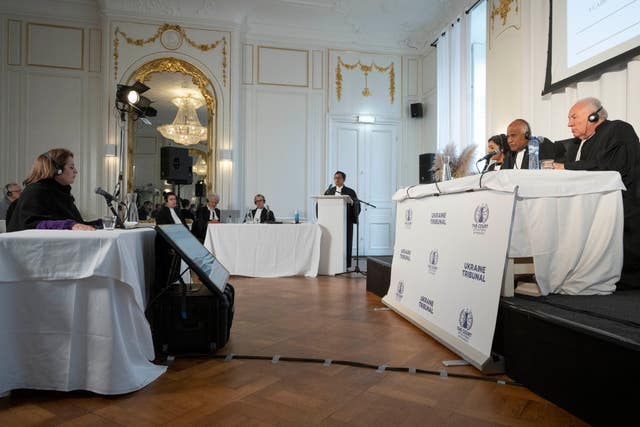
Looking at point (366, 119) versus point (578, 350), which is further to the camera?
point (366, 119)

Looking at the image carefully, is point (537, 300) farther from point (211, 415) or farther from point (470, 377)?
point (211, 415)

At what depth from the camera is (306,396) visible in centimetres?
163

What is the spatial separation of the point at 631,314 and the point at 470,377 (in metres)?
0.68

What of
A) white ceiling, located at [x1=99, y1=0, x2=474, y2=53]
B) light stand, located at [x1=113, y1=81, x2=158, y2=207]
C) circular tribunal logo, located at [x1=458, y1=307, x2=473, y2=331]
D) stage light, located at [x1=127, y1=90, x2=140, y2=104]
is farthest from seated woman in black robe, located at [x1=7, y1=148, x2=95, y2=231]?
white ceiling, located at [x1=99, y1=0, x2=474, y2=53]


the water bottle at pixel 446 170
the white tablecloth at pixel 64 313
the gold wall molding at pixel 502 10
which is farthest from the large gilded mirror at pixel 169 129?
the white tablecloth at pixel 64 313

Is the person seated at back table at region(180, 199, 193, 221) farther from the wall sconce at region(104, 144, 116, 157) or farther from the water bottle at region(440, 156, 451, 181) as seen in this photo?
the water bottle at region(440, 156, 451, 181)

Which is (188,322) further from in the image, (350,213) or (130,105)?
(130,105)

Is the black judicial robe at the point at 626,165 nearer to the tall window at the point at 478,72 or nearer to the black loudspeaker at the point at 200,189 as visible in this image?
the tall window at the point at 478,72

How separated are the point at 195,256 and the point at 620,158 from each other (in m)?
2.52

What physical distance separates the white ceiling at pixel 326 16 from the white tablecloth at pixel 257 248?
3904 millimetres

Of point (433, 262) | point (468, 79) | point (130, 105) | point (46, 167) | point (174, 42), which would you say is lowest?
point (433, 262)

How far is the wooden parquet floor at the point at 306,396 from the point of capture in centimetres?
144

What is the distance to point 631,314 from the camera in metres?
1.64

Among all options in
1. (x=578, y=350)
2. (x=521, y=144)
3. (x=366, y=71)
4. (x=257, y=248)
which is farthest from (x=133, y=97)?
(x=578, y=350)
